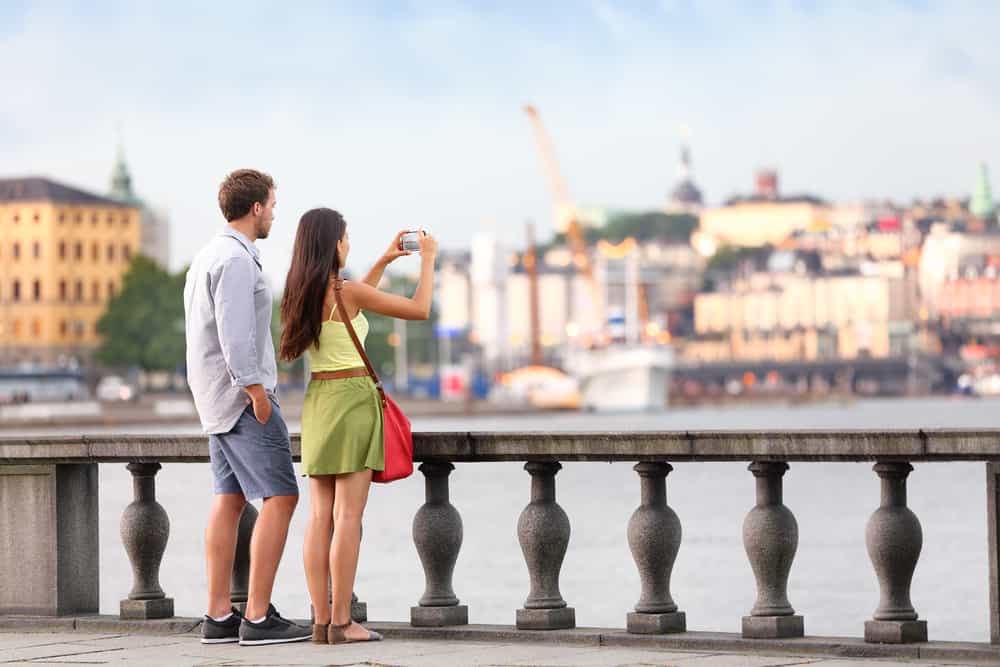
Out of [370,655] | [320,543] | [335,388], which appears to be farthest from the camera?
[320,543]

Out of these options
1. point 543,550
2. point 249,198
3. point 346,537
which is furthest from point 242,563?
point 249,198

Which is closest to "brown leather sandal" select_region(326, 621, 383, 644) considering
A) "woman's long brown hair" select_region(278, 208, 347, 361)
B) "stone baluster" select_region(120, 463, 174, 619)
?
"woman's long brown hair" select_region(278, 208, 347, 361)

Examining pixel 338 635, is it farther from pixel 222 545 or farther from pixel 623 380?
pixel 623 380

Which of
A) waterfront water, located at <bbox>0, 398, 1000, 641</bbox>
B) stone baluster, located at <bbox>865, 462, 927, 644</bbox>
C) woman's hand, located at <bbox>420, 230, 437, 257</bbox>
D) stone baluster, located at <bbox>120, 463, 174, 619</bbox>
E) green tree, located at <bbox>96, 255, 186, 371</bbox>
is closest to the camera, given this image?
stone baluster, located at <bbox>865, 462, 927, 644</bbox>

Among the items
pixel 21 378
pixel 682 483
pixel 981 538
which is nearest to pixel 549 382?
pixel 21 378

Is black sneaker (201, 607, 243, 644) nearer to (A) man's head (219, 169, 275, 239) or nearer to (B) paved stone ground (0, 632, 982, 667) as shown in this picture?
(B) paved stone ground (0, 632, 982, 667)

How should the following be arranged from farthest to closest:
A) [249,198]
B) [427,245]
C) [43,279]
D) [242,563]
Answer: [43,279] < [242,563] < [249,198] < [427,245]

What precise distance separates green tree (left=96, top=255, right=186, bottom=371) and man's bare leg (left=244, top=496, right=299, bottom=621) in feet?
443

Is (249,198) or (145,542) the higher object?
(249,198)

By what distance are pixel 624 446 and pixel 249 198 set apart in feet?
6.17

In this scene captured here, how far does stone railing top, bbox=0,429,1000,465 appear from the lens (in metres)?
8.29

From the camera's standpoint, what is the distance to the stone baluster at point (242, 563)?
9.88m

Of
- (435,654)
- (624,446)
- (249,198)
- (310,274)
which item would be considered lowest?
(435,654)

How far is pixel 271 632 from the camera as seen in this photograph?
359 inches
